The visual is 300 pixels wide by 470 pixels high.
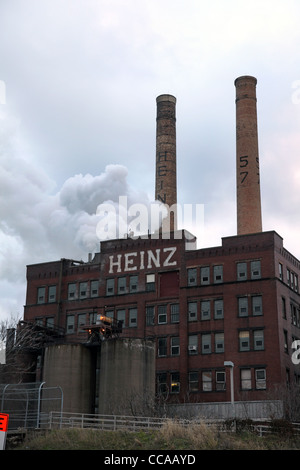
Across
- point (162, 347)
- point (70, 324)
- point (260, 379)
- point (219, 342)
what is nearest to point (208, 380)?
point (219, 342)

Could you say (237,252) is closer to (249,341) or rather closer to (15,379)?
(249,341)

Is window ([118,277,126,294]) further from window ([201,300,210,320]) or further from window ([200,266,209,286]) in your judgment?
window ([201,300,210,320])

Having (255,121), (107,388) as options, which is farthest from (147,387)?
(255,121)

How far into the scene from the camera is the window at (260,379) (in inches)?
2279

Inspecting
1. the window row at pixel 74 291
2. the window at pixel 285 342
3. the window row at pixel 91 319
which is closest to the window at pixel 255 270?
the window at pixel 285 342

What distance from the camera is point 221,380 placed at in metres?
60.0

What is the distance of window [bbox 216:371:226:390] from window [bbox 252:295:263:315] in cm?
607

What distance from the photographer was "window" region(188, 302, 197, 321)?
6343 cm

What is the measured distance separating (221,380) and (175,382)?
14.5 ft

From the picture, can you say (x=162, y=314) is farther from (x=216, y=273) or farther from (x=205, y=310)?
(x=216, y=273)

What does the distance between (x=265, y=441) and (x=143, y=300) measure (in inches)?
1215

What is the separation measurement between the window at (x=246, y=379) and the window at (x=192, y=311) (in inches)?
279
